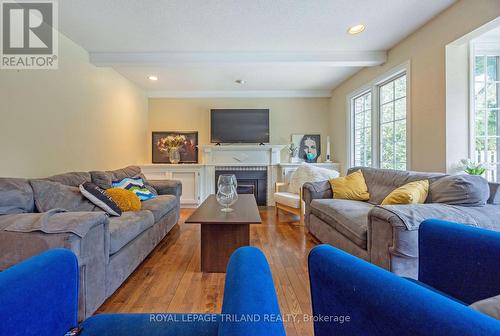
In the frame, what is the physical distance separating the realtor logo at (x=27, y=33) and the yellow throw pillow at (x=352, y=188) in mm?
3623

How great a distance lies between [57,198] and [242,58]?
2.69 m

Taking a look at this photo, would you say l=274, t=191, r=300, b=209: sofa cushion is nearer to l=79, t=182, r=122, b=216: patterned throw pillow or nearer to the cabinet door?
the cabinet door

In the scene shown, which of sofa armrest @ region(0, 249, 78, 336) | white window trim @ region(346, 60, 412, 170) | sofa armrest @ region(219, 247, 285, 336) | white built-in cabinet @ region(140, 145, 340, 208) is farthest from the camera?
white built-in cabinet @ region(140, 145, 340, 208)

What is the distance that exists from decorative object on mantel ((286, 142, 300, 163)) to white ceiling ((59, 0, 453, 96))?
1632 mm

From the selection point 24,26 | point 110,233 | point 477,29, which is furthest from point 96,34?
point 477,29

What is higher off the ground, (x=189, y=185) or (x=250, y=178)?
(x=250, y=178)

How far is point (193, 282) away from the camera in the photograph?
6.59 feet

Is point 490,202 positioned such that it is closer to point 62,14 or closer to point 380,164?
point 380,164

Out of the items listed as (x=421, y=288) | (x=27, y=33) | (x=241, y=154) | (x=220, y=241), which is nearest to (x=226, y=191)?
(x=220, y=241)

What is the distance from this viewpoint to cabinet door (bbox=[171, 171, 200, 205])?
16.6 ft

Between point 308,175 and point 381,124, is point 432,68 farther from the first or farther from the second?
point 308,175

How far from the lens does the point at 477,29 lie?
84.0 inches

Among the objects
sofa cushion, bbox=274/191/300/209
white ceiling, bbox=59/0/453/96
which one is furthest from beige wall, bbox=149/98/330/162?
sofa cushion, bbox=274/191/300/209

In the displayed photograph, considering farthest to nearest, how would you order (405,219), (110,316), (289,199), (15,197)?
(289,199)
(15,197)
(405,219)
(110,316)
